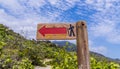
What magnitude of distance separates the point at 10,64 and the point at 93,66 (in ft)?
11.6

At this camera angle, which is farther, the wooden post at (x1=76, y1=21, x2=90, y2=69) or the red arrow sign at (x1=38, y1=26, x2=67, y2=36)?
the red arrow sign at (x1=38, y1=26, x2=67, y2=36)

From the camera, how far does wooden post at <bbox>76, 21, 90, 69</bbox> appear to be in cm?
650

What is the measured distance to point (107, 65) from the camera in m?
8.41

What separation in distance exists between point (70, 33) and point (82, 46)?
35 cm

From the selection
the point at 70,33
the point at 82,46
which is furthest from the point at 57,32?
the point at 82,46

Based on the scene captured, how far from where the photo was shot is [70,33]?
6672 millimetres

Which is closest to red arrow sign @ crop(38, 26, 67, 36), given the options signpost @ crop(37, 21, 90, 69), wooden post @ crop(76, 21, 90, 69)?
signpost @ crop(37, 21, 90, 69)

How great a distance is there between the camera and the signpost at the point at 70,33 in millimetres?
6605

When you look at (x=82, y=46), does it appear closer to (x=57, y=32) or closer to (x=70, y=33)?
(x=70, y=33)

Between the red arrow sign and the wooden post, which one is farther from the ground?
the red arrow sign

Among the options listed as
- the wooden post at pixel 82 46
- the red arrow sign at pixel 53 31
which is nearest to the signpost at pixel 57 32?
the red arrow sign at pixel 53 31

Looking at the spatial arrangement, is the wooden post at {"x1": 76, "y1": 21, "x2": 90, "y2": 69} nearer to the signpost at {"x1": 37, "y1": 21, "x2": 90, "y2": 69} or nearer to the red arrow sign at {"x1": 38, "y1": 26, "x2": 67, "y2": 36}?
the signpost at {"x1": 37, "y1": 21, "x2": 90, "y2": 69}

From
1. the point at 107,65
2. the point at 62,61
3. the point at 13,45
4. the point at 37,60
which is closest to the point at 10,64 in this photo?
the point at 62,61

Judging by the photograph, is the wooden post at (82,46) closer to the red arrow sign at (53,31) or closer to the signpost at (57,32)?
the signpost at (57,32)
